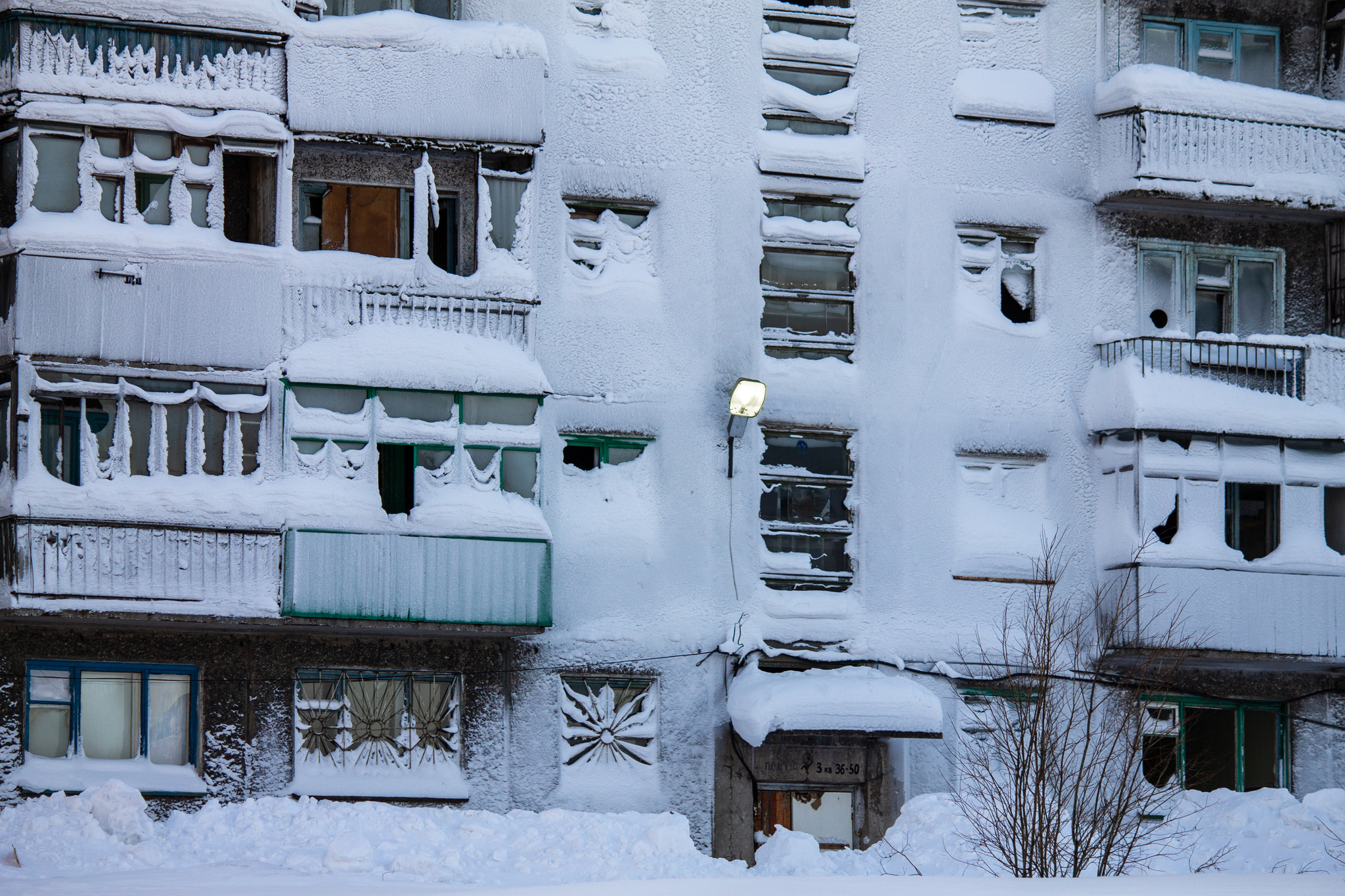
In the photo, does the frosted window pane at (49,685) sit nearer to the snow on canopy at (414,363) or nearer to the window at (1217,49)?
the snow on canopy at (414,363)

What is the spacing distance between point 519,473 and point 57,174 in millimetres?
6569

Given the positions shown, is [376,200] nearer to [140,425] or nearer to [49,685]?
[140,425]

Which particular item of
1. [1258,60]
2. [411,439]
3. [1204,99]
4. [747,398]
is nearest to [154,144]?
[411,439]

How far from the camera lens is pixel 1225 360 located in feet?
90.1

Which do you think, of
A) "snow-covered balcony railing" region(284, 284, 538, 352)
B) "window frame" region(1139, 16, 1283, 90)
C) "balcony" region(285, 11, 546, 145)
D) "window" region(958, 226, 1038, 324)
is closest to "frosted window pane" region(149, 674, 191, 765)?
"snow-covered balcony railing" region(284, 284, 538, 352)

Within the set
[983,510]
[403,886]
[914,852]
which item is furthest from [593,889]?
[983,510]

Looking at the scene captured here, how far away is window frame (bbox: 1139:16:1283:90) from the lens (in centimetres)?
2862

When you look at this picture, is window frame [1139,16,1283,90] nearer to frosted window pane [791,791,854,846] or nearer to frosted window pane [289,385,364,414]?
frosted window pane [791,791,854,846]

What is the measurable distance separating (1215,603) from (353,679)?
11181 mm

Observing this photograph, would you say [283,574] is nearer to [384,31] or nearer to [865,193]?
[384,31]

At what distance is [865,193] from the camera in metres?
27.3

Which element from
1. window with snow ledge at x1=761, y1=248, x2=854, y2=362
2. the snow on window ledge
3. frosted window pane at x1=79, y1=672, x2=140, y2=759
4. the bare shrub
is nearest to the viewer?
the bare shrub

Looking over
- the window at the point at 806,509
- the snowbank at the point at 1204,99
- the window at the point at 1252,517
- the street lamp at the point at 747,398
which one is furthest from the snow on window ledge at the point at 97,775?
the snowbank at the point at 1204,99

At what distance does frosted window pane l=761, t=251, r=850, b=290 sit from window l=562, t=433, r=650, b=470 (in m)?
2.90
